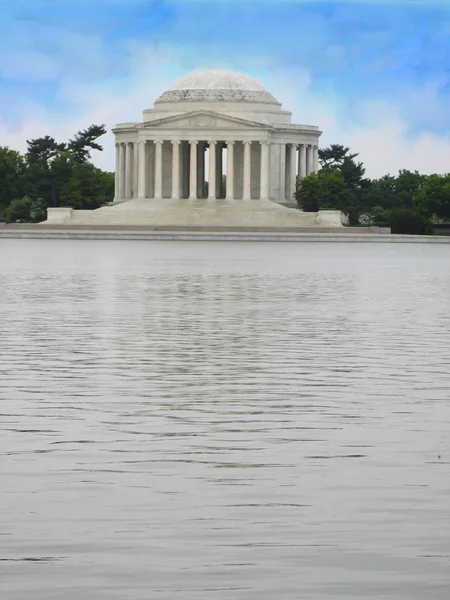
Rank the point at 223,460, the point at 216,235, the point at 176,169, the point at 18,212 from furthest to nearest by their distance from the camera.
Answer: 1. the point at 176,169
2. the point at 18,212
3. the point at 216,235
4. the point at 223,460

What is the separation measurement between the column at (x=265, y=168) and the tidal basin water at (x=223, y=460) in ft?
514

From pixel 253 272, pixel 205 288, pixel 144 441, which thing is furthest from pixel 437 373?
pixel 253 272

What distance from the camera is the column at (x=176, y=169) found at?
192 metres

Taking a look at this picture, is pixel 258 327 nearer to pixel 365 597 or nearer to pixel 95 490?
pixel 95 490

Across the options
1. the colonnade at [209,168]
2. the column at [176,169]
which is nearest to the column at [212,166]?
the colonnade at [209,168]

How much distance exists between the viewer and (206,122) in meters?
190

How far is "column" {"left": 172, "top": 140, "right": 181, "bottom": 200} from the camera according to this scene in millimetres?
191875

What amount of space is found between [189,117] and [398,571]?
595 ft

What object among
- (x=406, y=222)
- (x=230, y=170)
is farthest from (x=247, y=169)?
(x=406, y=222)

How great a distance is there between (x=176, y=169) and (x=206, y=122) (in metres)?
7.01

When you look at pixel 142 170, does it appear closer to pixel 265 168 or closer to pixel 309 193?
pixel 265 168

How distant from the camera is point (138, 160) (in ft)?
648

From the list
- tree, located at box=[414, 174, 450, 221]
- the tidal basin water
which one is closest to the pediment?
tree, located at box=[414, 174, 450, 221]

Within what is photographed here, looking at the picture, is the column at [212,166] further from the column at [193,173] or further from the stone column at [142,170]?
the stone column at [142,170]
